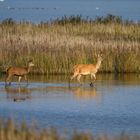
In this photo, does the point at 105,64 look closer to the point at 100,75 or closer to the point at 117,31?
the point at 100,75

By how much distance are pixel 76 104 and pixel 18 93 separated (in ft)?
8.28

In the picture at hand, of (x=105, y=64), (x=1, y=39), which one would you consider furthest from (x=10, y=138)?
(x=1, y=39)

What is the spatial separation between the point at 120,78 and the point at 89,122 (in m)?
8.60

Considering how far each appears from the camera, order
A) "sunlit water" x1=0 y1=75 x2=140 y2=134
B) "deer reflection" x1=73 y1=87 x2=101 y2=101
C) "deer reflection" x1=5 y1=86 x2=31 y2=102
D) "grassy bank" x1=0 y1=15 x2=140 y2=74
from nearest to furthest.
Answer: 1. "sunlit water" x1=0 y1=75 x2=140 y2=134
2. "deer reflection" x1=5 y1=86 x2=31 y2=102
3. "deer reflection" x1=73 y1=87 x2=101 y2=101
4. "grassy bank" x1=0 y1=15 x2=140 y2=74

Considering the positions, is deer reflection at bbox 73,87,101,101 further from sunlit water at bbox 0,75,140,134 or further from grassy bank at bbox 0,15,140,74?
grassy bank at bbox 0,15,140,74

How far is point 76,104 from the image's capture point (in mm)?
18719

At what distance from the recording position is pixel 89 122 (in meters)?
15.9

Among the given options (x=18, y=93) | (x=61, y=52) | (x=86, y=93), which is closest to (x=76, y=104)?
(x=86, y=93)

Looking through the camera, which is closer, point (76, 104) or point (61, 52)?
point (76, 104)

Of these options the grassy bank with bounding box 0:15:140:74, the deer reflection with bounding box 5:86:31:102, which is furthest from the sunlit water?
the grassy bank with bounding box 0:15:140:74

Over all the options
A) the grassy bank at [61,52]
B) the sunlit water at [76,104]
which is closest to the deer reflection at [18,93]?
the sunlit water at [76,104]

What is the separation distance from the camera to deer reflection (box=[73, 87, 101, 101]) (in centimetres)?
2000

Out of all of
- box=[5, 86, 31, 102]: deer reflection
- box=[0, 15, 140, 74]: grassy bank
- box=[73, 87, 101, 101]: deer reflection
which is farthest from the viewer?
box=[0, 15, 140, 74]: grassy bank

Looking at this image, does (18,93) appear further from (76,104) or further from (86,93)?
(76,104)
